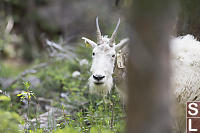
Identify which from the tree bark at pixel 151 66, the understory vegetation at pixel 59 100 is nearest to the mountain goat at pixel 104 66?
the understory vegetation at pixel 59 100

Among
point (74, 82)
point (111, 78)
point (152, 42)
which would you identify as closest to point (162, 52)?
point (152, 42)

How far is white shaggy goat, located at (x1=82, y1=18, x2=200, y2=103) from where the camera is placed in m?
4.09

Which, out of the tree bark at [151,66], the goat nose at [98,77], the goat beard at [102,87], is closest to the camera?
the tree bark at [151,66]

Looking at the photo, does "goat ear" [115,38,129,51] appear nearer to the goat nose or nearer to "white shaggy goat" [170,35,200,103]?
the goat nose

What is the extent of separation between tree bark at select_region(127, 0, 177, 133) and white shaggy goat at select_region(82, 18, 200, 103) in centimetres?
179

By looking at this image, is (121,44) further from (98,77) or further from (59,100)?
(59,100)

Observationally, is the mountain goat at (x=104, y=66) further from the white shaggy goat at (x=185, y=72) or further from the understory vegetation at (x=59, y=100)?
the white shaggy goat at (x=185, y=72)

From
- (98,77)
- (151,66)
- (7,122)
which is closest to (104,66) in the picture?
(98,77)

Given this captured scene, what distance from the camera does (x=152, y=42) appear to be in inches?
79.7

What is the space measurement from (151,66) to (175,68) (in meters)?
2.28

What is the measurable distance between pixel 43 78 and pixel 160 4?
631cm

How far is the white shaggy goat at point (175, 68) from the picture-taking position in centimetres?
409

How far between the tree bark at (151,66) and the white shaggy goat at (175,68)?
1793mm

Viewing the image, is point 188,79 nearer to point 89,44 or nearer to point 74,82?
point 89,44
